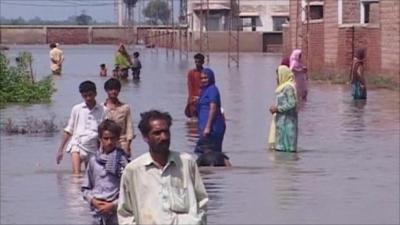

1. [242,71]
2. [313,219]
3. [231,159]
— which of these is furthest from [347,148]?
[242,71]

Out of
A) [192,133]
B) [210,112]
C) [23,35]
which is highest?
[210,112]

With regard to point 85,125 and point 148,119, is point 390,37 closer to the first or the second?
point 85,125

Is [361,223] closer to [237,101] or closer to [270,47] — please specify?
[237,101]

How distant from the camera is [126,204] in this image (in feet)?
23.7

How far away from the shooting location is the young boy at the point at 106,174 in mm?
9117

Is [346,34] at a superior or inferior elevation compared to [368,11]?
inferior

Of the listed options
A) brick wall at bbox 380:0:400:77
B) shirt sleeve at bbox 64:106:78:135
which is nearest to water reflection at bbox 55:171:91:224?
shirt sleeve at bbox 64:106:78:135

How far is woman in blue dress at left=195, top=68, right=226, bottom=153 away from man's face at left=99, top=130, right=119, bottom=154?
21.7ft

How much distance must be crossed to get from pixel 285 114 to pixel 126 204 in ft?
37.0

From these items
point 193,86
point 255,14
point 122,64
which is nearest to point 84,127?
point 193,86

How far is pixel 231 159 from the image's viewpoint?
719 inches

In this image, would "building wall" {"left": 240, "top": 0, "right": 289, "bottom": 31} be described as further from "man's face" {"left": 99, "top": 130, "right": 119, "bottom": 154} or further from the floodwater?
"man's face" {"left": 99, "top": 130, "right": 119, "bottom": 154}

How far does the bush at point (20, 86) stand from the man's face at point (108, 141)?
20.9 metres

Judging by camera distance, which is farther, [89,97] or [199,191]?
[89,97]
